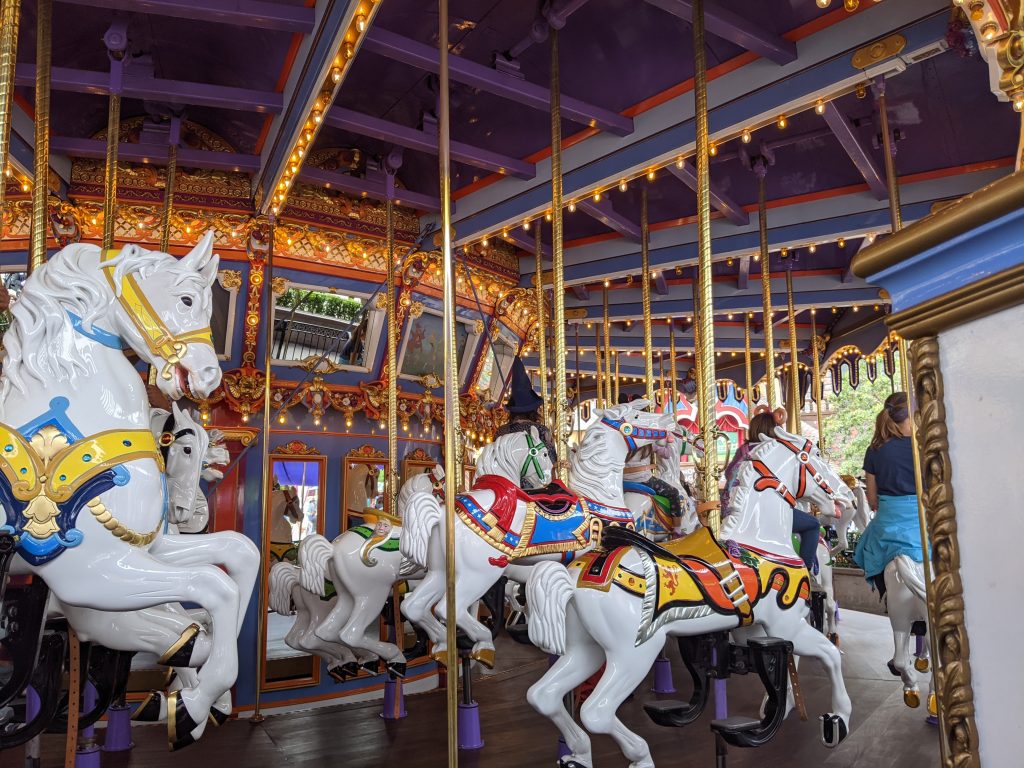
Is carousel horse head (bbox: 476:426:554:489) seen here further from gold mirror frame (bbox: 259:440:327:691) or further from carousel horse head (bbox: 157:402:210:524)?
carousel horse head (bbox: 157:402:210:524)

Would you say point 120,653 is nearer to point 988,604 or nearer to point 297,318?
point 988,604

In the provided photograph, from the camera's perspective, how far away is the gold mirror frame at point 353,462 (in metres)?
6.71

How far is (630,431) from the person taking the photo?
14.0 ft

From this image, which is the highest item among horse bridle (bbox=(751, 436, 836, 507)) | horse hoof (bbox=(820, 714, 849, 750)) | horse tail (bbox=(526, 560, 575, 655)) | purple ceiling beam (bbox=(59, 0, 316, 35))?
purple ceiling beam (bbox=(59, 0, 316, 35))

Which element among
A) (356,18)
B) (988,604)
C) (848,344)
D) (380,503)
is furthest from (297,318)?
(848,344)

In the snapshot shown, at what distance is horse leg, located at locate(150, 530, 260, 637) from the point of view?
2.46 metres

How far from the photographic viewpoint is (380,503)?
23.2ft

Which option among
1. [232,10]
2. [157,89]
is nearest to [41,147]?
[232,10]

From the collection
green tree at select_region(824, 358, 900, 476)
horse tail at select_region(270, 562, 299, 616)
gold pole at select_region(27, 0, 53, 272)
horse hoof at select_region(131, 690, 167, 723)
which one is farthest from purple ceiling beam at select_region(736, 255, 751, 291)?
green tree at select_region(824, 358, 900, 476)

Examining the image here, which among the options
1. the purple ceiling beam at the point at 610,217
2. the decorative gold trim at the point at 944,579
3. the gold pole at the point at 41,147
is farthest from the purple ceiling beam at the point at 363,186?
the decorative gold trim at the point at 944,579

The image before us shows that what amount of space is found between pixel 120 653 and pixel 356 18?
2.85 metres

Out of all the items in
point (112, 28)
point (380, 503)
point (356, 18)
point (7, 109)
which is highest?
point (112, 28)

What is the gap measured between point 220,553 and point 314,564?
2578 mm

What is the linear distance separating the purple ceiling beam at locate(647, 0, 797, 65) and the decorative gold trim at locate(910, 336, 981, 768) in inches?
155
